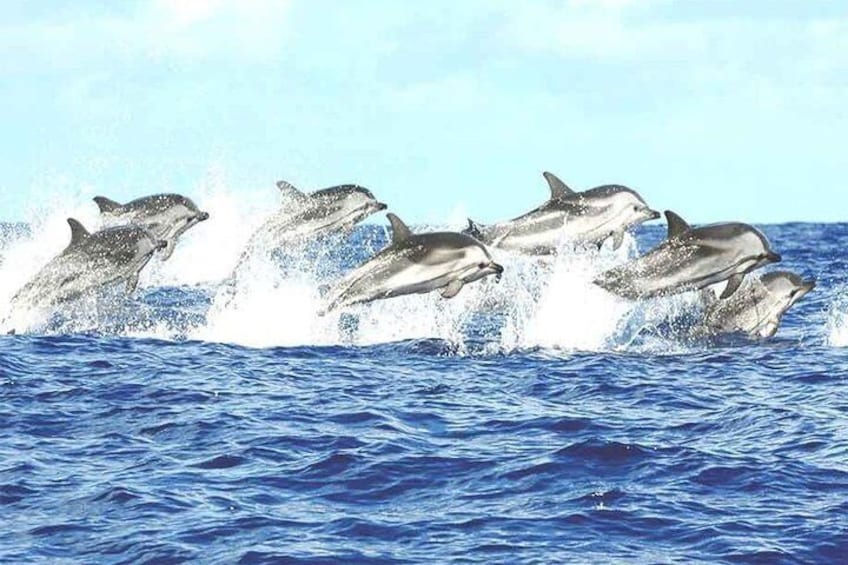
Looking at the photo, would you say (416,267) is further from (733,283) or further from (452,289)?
(733,283)

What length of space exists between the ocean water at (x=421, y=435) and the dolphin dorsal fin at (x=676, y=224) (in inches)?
67.4

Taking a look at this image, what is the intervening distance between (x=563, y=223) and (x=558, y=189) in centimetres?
51

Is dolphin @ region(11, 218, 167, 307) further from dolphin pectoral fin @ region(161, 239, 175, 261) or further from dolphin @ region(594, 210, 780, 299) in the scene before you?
dolphin @ region(594, 210, 780, 299)

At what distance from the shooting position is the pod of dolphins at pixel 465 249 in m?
17.8

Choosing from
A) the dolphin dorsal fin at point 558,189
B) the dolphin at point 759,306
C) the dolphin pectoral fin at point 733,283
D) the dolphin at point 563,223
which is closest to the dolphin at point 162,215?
the dolphin at point 563,223

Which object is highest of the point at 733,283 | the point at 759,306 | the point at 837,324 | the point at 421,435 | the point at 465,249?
the point at 465,249

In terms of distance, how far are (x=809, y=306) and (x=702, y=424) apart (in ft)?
46.4

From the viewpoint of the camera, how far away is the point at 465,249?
1788 centimetres

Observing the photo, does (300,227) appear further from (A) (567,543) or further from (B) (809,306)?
(A) (567,543)

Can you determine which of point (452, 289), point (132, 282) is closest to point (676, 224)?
point (452, 289)

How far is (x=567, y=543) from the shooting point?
10.2m

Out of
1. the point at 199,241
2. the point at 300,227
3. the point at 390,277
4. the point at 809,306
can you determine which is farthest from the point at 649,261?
the point at 199,241

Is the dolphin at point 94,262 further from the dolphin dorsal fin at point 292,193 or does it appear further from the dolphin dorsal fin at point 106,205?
the dolphin dorsal fin at point 292,193

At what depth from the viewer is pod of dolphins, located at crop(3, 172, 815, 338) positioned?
58.5ft
